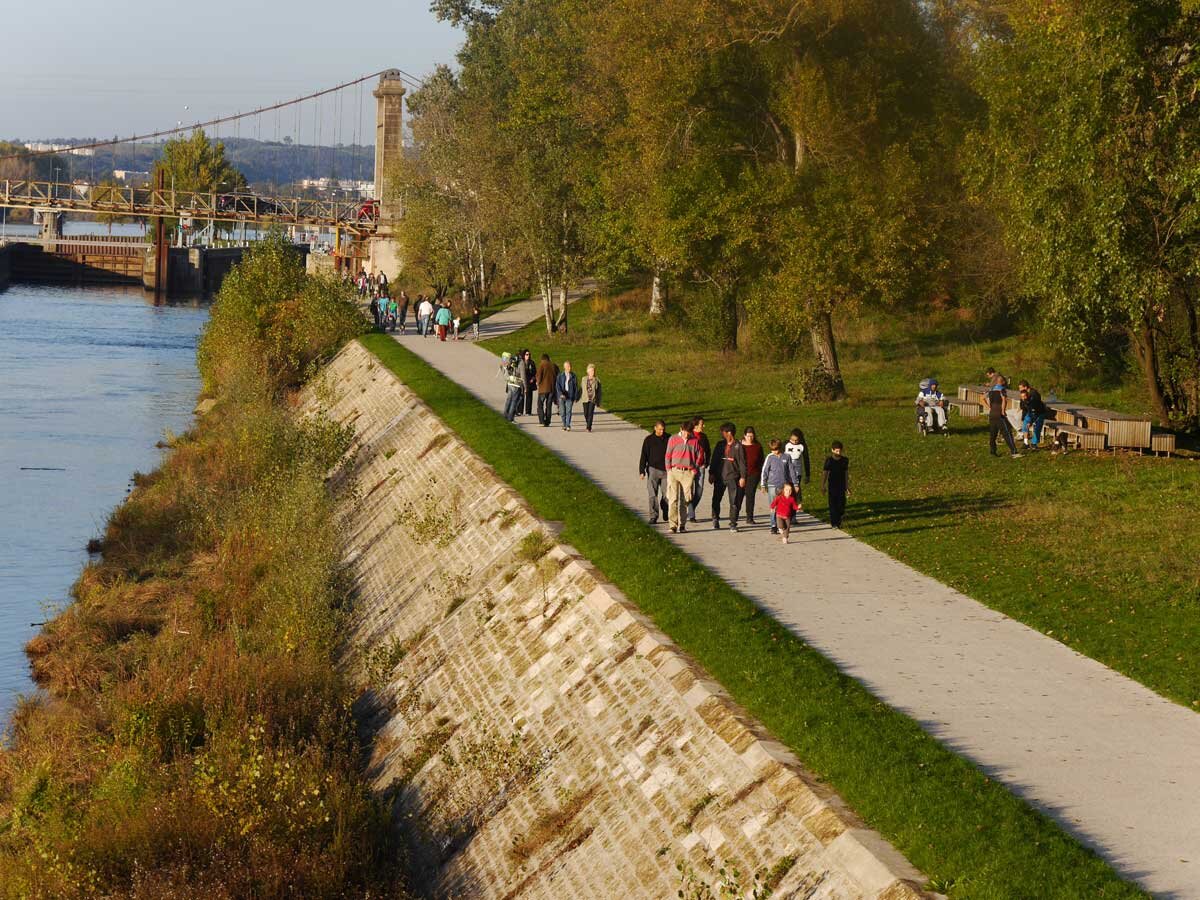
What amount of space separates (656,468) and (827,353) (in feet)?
50.7

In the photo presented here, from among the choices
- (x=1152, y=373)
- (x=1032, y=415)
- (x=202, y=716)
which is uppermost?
(x=1152, y=373)

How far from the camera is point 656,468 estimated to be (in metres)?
20.2

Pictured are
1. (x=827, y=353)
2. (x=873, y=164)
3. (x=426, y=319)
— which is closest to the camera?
(x=873, y=164)

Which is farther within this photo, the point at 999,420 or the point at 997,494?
the point at 999,420

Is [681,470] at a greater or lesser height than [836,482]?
greater

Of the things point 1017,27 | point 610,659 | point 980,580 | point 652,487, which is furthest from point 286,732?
point 1017,27

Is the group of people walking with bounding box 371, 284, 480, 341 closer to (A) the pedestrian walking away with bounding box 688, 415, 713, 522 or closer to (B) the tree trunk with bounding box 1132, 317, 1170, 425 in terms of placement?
(B) the tree trunk with bounding box 1132, 317, 1170, 425

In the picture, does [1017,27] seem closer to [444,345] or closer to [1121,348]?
[1121,348]

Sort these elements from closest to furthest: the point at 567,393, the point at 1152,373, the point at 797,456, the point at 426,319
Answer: the point at 797,456, the point at 1152,373, the point at 567,393, the point at 426,319

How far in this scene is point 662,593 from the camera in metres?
15.9

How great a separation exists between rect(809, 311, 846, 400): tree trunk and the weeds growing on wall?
11.4 meters

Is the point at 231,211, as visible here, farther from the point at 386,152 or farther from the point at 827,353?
the point at 827,353

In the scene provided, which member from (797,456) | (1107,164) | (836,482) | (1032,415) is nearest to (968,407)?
(1032,415)

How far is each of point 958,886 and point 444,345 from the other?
4157 centimetres
